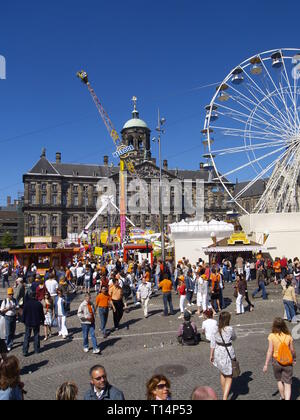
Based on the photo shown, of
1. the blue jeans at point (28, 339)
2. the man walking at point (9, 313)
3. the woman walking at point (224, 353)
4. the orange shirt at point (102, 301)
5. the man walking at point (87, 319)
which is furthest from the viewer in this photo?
the orange shirt at point (102, 301)

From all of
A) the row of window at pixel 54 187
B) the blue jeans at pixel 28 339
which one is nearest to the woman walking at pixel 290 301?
the blue jeans at pixel 28 339

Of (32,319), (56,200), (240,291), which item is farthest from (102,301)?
(56,200)

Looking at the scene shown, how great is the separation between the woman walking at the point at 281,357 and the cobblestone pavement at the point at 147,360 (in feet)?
2.23

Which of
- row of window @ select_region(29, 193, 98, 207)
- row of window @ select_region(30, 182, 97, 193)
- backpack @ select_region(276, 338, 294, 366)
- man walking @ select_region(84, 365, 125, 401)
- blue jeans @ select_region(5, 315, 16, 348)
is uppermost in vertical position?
row of window @ select_region(30, 182, 97, 193)

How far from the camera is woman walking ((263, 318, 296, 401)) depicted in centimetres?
539

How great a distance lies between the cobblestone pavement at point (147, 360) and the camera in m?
6.53

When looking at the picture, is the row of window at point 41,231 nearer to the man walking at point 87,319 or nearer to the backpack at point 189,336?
the man walking at point 87,319

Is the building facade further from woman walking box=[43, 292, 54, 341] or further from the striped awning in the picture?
woman walking box=[43, 292, 54, 341]

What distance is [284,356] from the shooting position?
17.7ft

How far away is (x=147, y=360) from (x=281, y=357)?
368cm

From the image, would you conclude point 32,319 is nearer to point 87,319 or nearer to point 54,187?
point 87,319

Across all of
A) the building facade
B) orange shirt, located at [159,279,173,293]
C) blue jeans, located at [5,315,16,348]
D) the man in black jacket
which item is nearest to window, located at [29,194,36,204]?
the building facade

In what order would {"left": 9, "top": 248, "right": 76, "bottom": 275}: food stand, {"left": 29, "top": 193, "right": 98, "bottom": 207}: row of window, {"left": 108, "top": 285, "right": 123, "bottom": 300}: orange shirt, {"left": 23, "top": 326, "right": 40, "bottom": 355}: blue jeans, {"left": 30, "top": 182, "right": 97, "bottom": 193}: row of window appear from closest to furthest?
{"left": 23, "top": 326, "right": 40, "bottom": 355}: blue jeans → {"left": 108, "top": 285, "right": 123, "bottom": 300}: orange shirt → {"left": 9, "top": 248, "right": 76, "bottom": 275}: food stand → {"left": 30, "top": 182, "right": 97, "bottom": 193}: row of window → {"left": 29, "top": 193, "right": 98, "bottom": 207}: row of window
